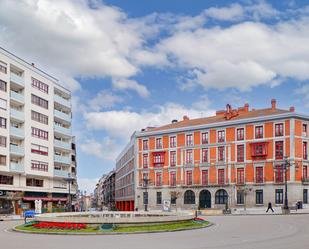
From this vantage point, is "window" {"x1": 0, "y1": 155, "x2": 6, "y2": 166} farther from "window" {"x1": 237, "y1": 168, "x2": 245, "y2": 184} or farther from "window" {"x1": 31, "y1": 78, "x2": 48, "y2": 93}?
"window" {"x1": 237, "y1": 168, "x2": 245, "y2": 184}

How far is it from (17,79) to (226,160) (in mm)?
35165

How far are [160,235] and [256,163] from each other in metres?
53.1

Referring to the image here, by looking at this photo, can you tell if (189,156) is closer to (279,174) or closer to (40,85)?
(279,174)

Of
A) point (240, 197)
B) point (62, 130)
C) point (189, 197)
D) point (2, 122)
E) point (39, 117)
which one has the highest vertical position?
point (39, 117)

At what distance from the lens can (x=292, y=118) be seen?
2963 inches

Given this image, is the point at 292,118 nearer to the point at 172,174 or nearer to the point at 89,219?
the point at 172,174

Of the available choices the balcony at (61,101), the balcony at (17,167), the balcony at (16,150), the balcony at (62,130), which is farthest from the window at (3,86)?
the balcony at (62,130)

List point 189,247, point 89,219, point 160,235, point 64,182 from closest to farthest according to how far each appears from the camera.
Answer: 1. point 189,247
2. point 160,235
3. point 89,219
4. point 64,182

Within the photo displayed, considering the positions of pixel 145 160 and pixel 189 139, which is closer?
pixel 189 139

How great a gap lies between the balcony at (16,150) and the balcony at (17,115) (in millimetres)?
3974

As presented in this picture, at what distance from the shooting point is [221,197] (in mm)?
82312

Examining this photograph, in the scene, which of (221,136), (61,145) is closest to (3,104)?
(61,145)

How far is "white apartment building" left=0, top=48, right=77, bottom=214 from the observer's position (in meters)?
70.2

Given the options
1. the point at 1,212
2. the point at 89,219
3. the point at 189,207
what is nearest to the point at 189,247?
the point at 89,219
